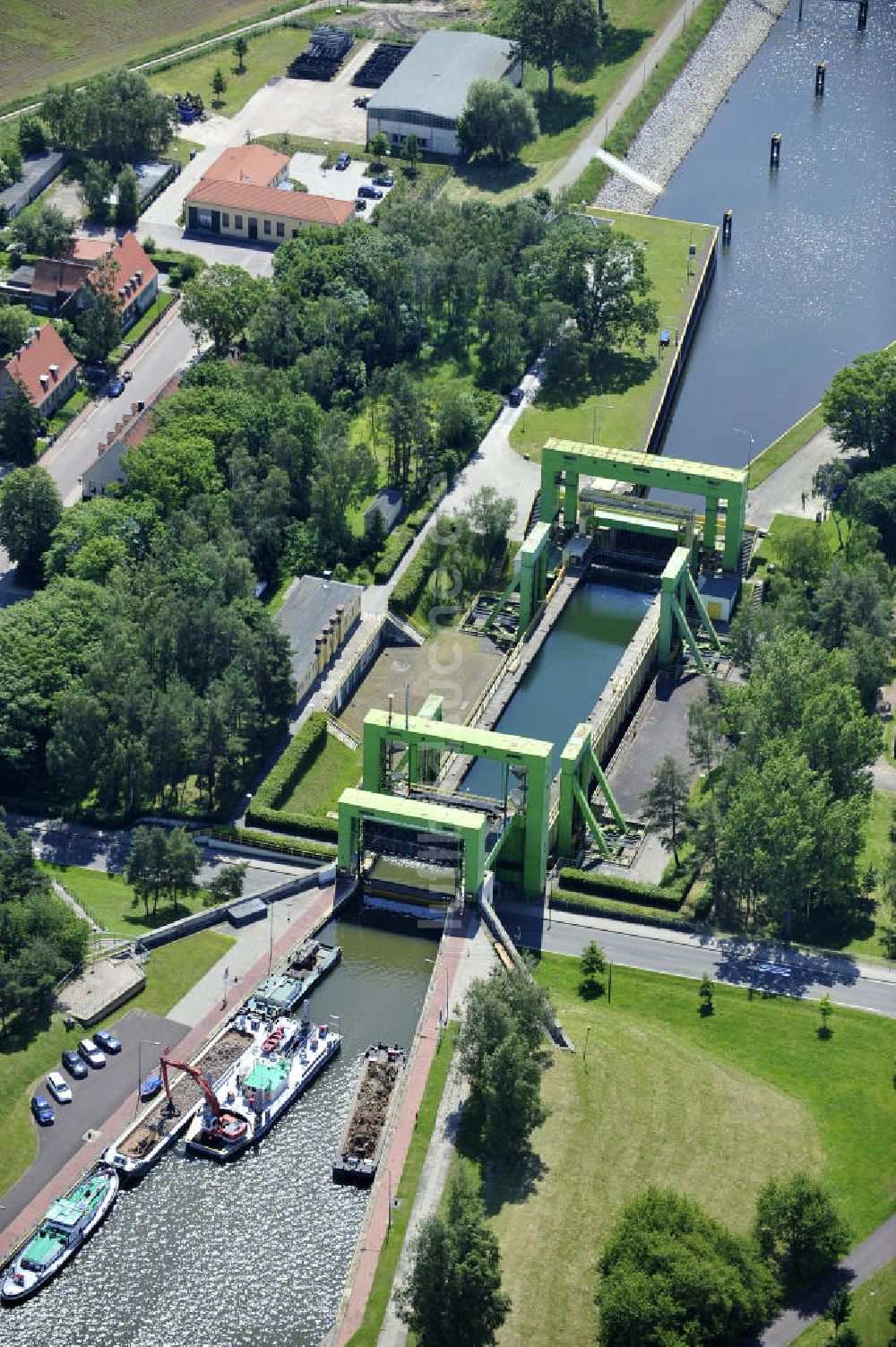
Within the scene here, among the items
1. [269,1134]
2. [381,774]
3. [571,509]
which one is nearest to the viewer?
[269,1134]

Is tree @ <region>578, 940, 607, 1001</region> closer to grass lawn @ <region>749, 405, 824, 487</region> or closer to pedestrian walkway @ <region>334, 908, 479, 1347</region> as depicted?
pedestrian walkway @ <region>334, 908, 479, 1347</region>

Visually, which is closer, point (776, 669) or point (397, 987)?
point (397, 987)

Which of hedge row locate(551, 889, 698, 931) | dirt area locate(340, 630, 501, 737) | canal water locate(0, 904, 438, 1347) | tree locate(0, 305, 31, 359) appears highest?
tree locate(0, 305, 31, 359)

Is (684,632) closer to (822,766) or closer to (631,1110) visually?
(822,766)

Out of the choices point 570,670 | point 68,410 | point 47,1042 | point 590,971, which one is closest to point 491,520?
point 570,670

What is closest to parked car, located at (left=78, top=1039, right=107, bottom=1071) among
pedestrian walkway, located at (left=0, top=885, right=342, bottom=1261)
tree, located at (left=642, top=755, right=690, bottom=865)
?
pedestrian walkway, located at (left=0, top=885, right=342, bottom=1261)

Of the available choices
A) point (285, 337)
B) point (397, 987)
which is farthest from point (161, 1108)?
point (285, 337)

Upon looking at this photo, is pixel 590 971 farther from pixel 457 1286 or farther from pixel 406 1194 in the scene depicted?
pixel 457 1286
